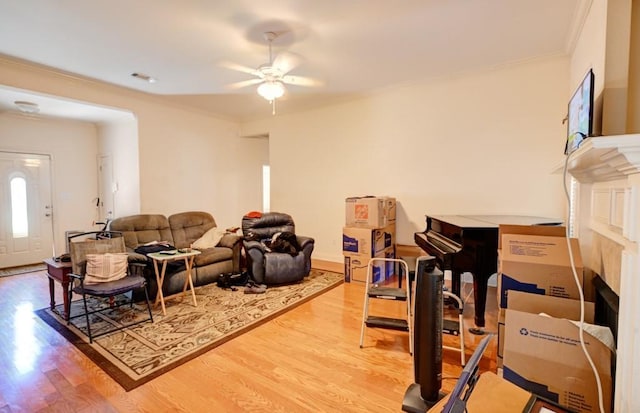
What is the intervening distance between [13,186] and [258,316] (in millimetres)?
5387

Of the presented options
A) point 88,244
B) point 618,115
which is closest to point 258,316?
point 88,244

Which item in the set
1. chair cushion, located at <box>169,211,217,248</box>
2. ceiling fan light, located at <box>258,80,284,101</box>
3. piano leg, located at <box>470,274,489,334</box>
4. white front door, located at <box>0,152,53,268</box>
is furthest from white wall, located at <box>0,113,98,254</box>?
piano leg, located at <box>470,274,489,334</box>

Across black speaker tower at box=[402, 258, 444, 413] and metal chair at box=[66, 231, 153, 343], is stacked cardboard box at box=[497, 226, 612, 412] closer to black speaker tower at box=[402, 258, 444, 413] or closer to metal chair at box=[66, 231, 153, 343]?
black speaker tower at box=[402, 258, 444, 413]

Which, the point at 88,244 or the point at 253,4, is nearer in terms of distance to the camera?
the point at 253,4

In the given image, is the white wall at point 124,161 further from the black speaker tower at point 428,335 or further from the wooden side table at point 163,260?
the black speaker tower at point 428,335

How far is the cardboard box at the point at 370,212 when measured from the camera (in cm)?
422

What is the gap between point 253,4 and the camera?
8.22 feet

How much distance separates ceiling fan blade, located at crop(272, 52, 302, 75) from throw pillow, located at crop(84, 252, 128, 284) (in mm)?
2553

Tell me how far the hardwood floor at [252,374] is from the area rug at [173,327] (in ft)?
0.31

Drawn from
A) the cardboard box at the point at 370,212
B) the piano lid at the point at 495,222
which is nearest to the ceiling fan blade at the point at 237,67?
the cardboard box at the point at 370,212

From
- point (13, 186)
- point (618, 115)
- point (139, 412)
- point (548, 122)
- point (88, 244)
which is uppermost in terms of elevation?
point (548, 122)

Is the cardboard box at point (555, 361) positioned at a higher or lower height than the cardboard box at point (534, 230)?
lower

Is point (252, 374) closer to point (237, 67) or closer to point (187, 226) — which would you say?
point (187, 226)

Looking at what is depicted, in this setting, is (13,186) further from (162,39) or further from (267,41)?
(267,41)
